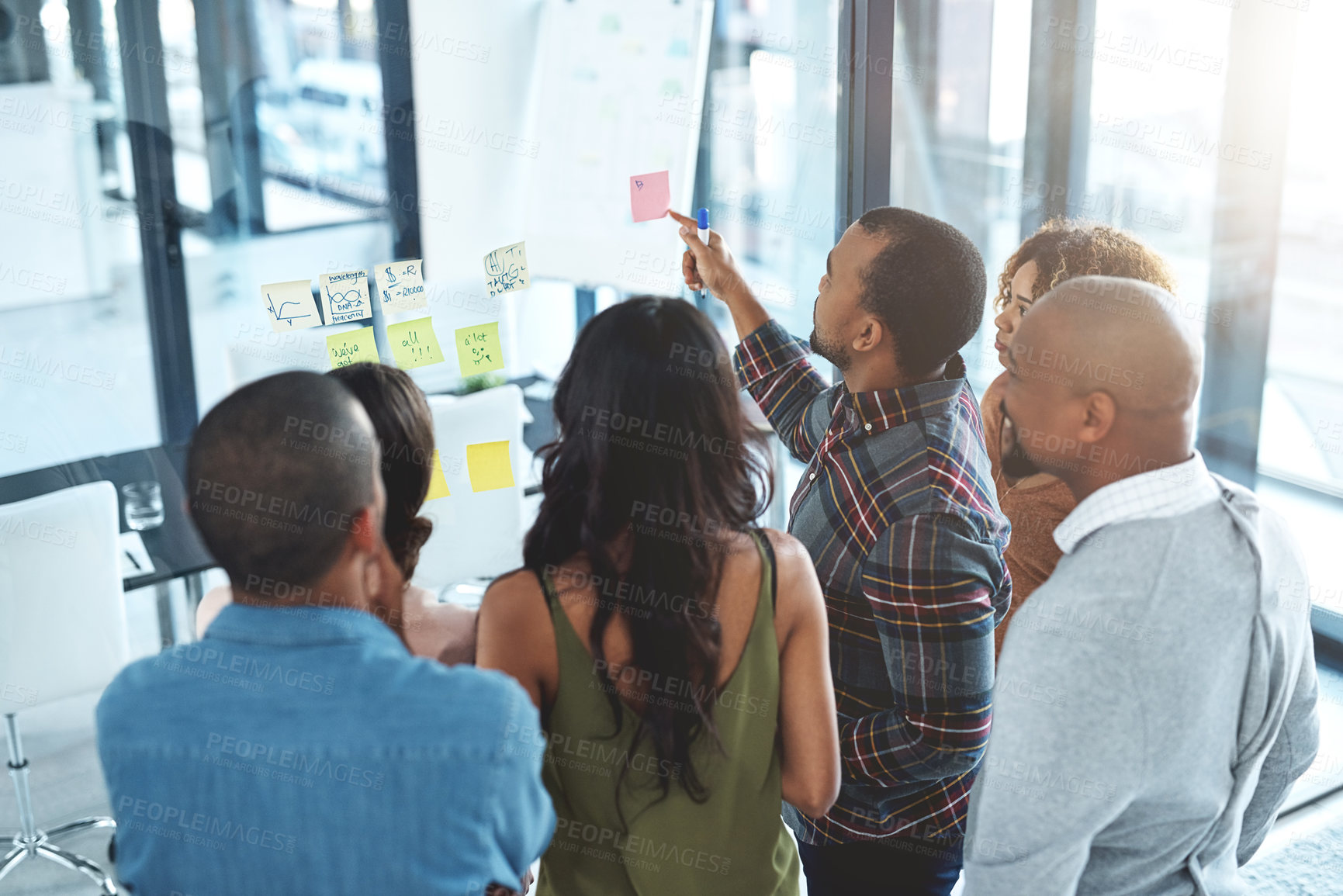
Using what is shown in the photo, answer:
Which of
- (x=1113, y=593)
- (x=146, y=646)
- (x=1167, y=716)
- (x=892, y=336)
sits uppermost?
(x=892, y=336)

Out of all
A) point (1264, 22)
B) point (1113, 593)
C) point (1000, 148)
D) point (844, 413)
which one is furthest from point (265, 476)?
point (1000, 148)

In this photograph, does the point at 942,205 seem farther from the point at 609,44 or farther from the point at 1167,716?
the point at 1167,716

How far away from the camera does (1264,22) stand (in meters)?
3.26

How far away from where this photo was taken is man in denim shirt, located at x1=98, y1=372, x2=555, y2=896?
0.98 meters

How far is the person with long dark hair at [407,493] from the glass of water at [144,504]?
126cm

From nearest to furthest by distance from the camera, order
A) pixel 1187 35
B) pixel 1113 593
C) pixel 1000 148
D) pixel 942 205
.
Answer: pixel 1113 593 → pixel 1187 35 → pixel 1000 148 → pixel 942 205

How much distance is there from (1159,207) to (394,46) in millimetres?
2560

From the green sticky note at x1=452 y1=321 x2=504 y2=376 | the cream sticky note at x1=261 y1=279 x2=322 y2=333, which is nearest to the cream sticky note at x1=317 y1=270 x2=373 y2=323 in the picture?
the cream sticky note at x1=261 y1=279 x2=322 y2=333

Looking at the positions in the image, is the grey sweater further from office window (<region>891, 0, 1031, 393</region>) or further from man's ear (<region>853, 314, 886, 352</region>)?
office window (<region>891, 0, 1031, 393</region>)

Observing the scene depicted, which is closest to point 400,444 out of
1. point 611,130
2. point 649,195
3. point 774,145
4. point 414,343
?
point 414,343

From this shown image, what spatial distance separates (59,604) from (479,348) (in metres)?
1.03

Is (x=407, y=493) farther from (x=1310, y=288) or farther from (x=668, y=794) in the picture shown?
(x=1310, y=288)

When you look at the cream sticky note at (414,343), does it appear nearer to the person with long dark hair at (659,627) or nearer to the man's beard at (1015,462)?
the person with long dark hair at (659,627)

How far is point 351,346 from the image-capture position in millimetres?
2143
